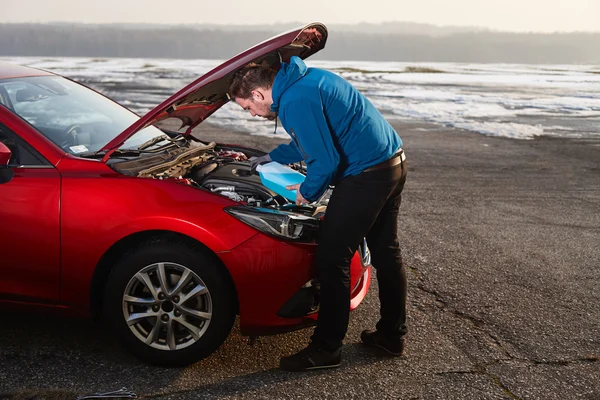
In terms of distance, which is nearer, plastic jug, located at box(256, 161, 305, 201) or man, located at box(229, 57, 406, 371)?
man, located at box(229, 57, 406, 371)

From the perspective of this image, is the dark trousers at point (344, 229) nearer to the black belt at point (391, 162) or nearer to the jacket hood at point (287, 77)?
the black belt at point (391, 162)

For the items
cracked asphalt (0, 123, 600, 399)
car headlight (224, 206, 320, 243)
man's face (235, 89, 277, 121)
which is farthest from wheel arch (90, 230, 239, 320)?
man's face (235, 89, 277, 121)

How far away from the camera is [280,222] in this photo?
3330 millimetres

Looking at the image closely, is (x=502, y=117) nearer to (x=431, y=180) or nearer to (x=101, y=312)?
(x=431, y=180)

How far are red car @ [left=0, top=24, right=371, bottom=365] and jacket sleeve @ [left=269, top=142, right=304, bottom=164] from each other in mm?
582

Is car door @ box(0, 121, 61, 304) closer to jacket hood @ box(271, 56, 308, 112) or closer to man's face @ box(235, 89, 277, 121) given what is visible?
man's face @ box(235, 89, 277, 121)

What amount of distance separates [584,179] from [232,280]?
24.4 feet

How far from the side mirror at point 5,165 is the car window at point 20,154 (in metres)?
0.04

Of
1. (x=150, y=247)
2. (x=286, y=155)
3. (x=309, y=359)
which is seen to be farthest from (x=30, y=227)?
(x=309, y=359)

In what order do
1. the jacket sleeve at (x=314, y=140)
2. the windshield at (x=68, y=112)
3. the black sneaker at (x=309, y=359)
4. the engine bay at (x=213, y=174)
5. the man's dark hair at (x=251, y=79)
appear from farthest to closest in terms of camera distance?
the windshield at (x=68, y=112)
the engine bay at (x=213, y=174)
the black sneaker at (x=309, y=359)
the man's dark hair at (x=251, y=79)
the jacket sleeve at (x=314, y=140)

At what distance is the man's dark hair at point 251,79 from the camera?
3.20 m

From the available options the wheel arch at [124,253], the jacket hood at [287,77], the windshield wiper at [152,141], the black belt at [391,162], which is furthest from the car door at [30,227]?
the black belt at [391,162]

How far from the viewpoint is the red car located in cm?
326

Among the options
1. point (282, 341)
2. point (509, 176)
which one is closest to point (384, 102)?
point (509, 176)
